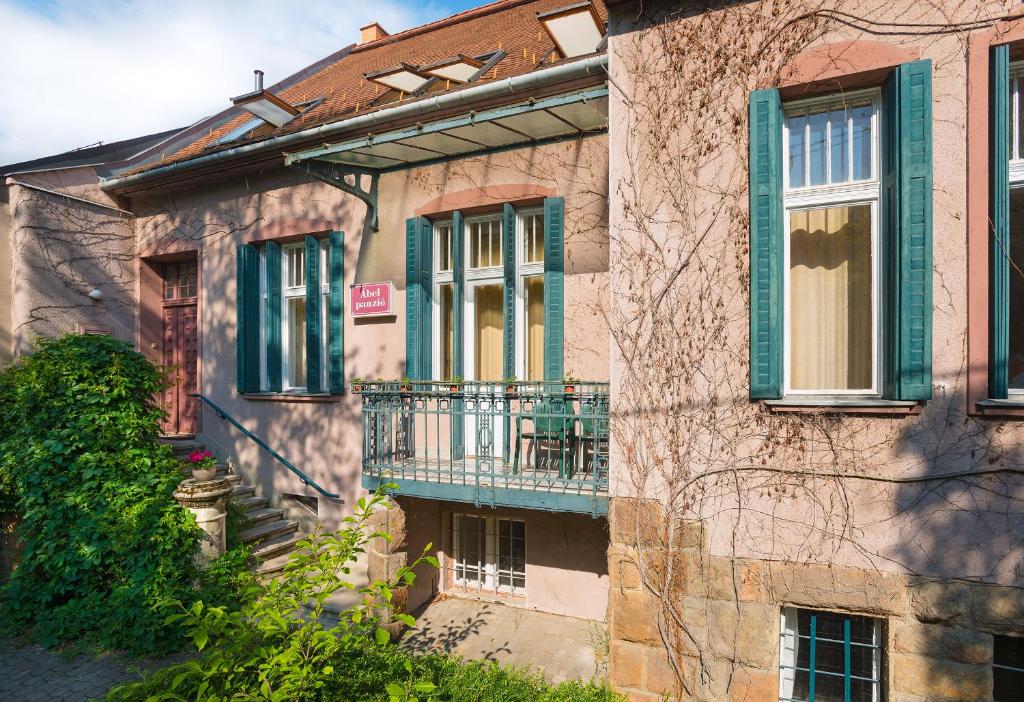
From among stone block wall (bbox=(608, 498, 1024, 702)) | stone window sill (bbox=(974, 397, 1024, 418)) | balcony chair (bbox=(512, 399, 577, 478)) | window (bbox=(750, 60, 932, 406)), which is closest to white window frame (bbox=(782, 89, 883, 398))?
window (bbox=(750, 60, 932, 406))

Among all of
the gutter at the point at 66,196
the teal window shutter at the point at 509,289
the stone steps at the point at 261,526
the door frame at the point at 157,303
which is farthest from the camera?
the door frame at the point at 157,303

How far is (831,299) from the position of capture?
3986 mm

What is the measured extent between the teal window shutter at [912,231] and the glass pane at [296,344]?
21.7ft

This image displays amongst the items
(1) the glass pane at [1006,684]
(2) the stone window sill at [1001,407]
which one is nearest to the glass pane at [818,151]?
(2) the stone window sill at [1001,407]

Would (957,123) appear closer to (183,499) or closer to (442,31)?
(183,499)

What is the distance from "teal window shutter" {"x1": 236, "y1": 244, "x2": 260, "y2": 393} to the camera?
790 cm

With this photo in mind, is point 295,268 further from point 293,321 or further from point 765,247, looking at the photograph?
point 765,247

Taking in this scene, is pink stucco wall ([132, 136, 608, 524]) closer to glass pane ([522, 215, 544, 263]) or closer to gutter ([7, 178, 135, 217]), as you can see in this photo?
gutter ([7, 178, 135, 217])

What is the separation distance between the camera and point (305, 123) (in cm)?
745

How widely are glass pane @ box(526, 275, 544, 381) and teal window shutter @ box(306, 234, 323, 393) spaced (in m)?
2.72

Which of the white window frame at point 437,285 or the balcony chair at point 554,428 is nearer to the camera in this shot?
the balcony chair at point 554,428

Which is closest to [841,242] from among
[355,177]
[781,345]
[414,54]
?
[781,345]

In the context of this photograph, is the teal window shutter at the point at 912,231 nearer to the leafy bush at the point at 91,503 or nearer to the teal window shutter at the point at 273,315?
the leafy bush at the point at 91,503

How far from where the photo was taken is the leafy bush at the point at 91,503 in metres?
5.54
